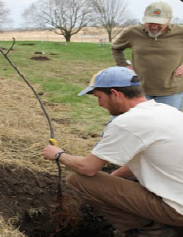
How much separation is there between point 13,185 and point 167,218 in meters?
1.60

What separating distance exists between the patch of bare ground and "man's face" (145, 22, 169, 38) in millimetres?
1680

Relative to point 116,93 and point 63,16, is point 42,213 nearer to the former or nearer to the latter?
point 116,93

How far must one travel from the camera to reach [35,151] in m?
4.50

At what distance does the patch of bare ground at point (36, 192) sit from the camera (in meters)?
3.15

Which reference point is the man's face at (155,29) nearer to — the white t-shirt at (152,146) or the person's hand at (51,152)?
the white t-shirt at (152,146)

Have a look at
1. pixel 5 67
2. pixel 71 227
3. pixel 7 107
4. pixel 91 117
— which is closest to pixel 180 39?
pixel 71 227

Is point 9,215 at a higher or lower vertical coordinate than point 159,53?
lower

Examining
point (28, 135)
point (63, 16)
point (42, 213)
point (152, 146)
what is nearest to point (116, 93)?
point (152, 146)

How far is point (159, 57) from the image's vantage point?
12.9 feet

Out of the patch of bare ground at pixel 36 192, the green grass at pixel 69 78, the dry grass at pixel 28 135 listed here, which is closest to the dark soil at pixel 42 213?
the patch of bare ground at pixel 36 192

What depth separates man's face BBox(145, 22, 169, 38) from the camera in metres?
3.77

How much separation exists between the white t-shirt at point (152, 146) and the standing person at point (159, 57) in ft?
4.97

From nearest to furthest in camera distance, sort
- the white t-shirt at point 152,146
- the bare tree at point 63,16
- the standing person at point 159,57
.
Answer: the white t-shirt at point 152,146
the standing person at point 159,57
the bare tree at point 63,16

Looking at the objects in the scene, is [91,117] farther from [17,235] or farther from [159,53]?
[17,235]
